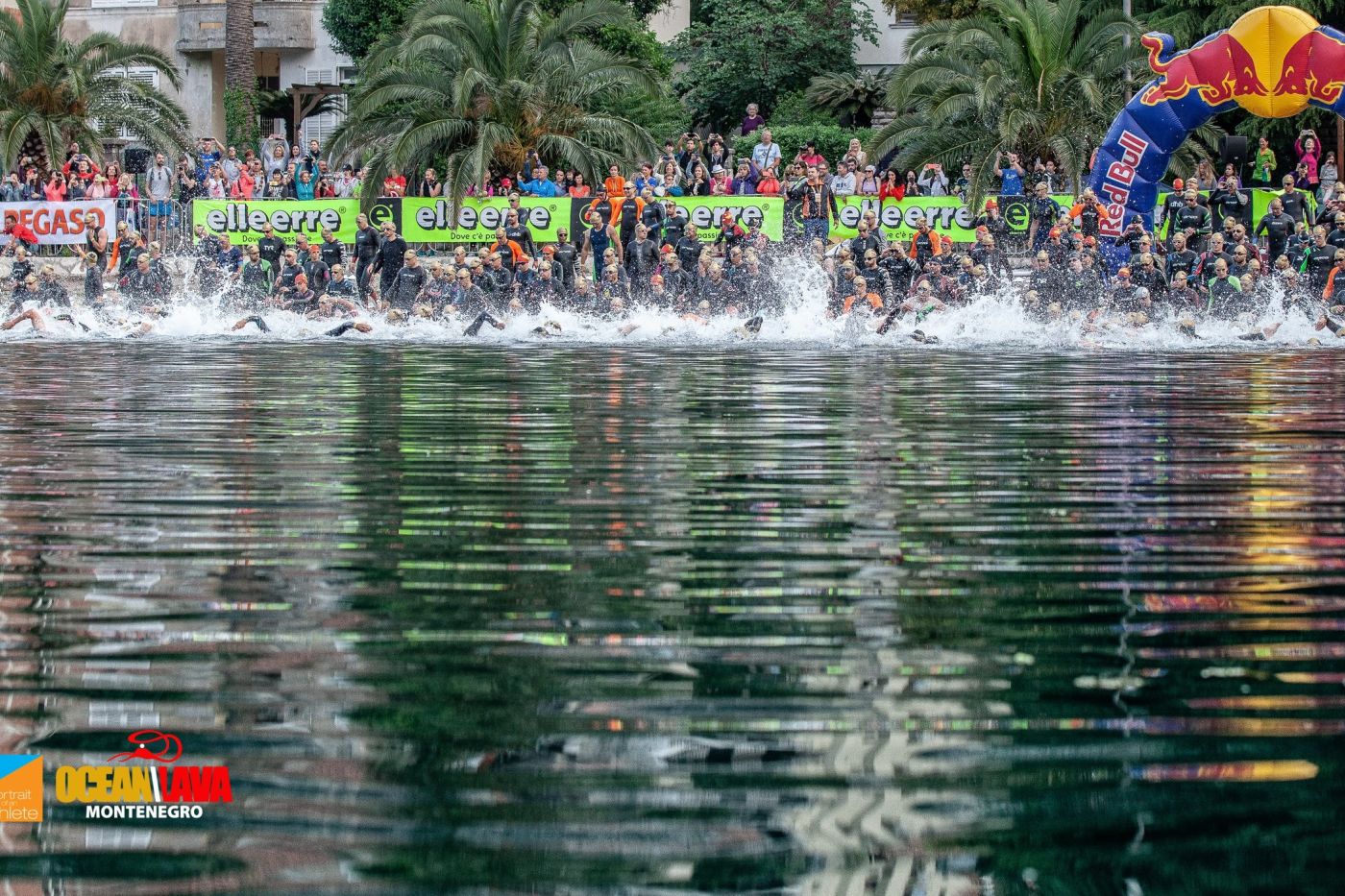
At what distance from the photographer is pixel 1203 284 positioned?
2455 centimetres

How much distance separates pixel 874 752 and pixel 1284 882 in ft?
3.72

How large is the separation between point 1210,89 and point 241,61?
2144cm

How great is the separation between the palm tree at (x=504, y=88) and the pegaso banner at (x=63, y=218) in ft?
13.0

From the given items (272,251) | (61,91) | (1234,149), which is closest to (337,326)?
(272,251)

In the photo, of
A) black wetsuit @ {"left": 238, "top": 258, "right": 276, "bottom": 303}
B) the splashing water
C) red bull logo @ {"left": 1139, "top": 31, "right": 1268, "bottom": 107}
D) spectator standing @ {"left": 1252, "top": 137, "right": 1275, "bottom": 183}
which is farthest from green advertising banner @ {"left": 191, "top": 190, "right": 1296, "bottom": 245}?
spectator standing @ {"left": 1252, "top": 137, "right": 1275, "bottom": 183}

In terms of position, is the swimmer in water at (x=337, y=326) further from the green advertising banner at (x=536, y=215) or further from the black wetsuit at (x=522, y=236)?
the green advertising banner at (x=536, y=215)

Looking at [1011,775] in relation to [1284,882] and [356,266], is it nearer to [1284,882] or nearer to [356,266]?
[1284,882]

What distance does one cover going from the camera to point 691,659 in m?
5.70

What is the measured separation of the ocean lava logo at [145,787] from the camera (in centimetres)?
440

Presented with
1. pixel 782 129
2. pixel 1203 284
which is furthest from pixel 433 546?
pixel 782 129

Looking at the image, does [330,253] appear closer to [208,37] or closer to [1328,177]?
[1328,177]

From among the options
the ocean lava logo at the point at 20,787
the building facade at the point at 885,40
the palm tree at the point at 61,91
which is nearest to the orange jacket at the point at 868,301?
the palm tree at the point at 61,91

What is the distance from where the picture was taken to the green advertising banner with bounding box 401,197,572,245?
94.0 ft

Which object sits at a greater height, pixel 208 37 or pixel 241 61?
pixel 208 37
